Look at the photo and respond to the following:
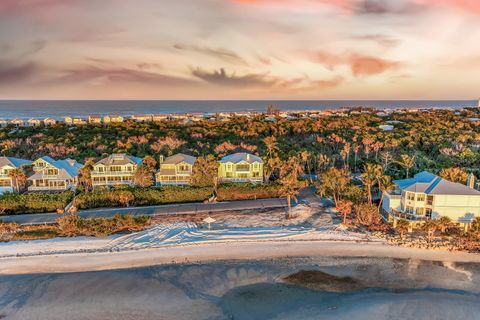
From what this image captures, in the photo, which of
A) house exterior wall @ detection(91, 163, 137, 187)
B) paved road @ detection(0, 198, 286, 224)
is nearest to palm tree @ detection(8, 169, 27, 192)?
paved road @ detection(0, 198, 286, 224)

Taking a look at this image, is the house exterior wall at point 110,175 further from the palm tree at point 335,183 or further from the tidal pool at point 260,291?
the palm tree at point 335,183

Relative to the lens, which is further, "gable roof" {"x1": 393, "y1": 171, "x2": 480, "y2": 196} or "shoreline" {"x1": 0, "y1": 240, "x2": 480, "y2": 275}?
"gable roof" {"x1": 393, "y1": 171, "x2": 480, "y2": 196}

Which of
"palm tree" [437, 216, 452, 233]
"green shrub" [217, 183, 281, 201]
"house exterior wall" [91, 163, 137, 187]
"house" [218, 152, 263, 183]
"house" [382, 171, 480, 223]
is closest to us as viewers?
"palm tree" [437, 216, 452, 233]

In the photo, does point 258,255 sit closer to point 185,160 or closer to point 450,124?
point 185,160

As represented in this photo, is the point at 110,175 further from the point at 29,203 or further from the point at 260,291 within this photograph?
the point at 260,291

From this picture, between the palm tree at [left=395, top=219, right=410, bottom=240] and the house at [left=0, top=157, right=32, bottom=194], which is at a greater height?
the house at [left=0, top=157, right=32, bottom=194]

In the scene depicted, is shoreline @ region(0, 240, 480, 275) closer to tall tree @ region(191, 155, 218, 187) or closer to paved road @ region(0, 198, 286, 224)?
paved road @ region(0, 198, 286, 224)

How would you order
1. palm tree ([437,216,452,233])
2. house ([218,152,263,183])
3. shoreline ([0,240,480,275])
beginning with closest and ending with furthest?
shoreline ([0,240,480,275])
palm tree ([437,216,452,233])
house ([218,152,263,183])

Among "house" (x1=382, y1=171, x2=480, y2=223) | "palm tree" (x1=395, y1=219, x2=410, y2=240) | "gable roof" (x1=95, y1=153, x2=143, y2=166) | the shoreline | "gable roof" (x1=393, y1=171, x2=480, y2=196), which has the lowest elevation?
the shoreline
